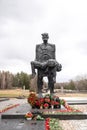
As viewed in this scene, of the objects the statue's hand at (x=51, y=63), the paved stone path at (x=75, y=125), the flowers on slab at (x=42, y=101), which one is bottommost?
the paved stone path at (x=75, y=125)

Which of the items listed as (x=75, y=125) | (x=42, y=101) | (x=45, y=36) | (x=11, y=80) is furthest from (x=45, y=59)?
(x=11, y=80)

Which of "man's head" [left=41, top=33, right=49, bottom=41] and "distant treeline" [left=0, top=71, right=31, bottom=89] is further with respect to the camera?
"distant treeline" [left=0, top=71, right=31, bottom=89]

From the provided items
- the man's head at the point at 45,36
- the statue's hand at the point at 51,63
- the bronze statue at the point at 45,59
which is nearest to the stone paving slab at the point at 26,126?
the statue's hand at the point at 51,63

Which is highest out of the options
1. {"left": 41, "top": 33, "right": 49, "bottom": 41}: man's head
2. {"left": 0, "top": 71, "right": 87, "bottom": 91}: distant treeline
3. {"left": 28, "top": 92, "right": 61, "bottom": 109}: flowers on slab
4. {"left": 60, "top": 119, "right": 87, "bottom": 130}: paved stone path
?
{"left": 0, "top": 71, "right": 87, "bottom": 91}: distant treeline

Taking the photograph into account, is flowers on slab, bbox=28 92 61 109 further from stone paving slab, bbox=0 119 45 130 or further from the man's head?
the man's head

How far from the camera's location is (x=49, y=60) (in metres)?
14.4

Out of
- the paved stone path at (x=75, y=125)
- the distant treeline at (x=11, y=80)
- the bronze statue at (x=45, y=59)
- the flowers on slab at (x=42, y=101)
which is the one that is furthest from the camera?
the distant treeline at (x=11, y=80)

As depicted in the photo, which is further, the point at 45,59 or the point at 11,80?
the point at 11,80

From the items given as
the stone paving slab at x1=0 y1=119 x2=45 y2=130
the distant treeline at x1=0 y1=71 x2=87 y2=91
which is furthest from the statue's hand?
the distant treeline at x1=0 y1=71 x2=87 y2=91

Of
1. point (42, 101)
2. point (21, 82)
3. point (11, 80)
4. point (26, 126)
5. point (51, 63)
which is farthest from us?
point (11, 80)

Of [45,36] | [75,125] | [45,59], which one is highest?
[45,36]

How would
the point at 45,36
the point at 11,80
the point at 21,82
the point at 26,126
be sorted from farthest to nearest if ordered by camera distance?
1. the point at 11,80
2. the point at 21,82
3. the point at 45,36
4. the point at 26,126

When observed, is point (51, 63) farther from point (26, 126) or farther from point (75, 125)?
point (26, 126)

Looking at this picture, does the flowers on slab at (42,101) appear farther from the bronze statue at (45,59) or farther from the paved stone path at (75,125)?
the paved stone path at (75,125)
